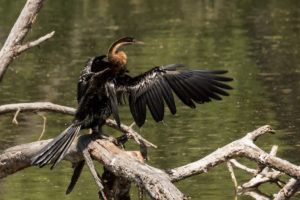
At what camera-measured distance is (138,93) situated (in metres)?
6.23

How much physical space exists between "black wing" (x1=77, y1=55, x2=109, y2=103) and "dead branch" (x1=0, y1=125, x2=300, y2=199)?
432 millimetres

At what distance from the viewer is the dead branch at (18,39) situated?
24.8ft

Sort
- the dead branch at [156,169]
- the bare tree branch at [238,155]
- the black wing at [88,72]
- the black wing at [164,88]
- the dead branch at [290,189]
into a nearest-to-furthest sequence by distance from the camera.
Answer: the dead branch at [156,169] < the bare tree branch at [238,155] < the black wing at [164,88] < the dead branch at [290,189] < the black wing at [88,72]

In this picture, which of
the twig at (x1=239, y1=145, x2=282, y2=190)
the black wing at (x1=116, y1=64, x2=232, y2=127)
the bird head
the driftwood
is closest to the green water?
the twig at (x1=239, y1=145, x2=282, y2=190)

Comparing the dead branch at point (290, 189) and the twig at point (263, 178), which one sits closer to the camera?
the dead branch at point (290, 189)

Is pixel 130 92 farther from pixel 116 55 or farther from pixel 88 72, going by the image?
pixel 88 72

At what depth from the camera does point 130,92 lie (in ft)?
20.6

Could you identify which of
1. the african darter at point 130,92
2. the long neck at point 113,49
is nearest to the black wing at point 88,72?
the african darter at point 130,92

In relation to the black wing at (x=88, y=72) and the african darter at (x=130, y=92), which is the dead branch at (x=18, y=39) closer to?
the black wing at (x=88, y=72)

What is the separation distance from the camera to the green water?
940cm

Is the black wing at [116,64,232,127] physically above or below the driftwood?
above

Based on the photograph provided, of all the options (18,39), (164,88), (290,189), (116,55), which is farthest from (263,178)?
(18,39)

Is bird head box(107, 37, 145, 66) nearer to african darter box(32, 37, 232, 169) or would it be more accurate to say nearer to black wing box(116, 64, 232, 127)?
african darter box(32, 37, 232, 169)

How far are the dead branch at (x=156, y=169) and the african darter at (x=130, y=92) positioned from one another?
20 centimetres
